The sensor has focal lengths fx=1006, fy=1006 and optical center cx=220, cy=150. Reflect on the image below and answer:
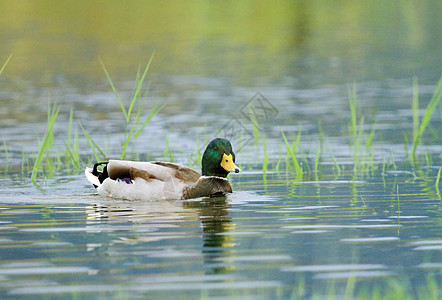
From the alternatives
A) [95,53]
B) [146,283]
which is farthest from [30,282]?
[95,53]

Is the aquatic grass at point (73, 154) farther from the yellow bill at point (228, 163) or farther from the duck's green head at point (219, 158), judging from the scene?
the yellow bill at point (228, 163)

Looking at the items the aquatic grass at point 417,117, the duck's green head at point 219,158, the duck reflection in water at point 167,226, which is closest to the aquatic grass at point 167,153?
the duck's green head at point 219,158

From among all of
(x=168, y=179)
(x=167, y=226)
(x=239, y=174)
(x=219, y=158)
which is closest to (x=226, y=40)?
(x=239, y=174)

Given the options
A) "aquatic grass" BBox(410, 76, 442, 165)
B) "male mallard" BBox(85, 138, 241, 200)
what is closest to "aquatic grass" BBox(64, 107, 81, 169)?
"male mallard" BBox(85, 138, 241, 200)

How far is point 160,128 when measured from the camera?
1720 centimetres

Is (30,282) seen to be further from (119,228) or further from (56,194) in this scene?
(56,194)

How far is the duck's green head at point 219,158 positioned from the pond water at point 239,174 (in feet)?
1.08

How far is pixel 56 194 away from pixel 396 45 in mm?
20525

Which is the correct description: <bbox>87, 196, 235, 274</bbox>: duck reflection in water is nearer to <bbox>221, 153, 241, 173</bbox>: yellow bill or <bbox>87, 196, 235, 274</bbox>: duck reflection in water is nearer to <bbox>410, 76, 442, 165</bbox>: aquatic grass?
<bbox>221, 153, 241, 173</bbox>: yellow bill

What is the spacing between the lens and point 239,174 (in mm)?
13039

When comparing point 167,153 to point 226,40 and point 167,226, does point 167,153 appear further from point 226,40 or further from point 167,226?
point 226,40

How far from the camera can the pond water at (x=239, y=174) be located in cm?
724

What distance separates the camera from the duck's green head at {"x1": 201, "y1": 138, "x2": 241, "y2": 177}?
37.6 feet

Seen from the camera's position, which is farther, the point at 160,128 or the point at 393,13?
the point at 393,13
